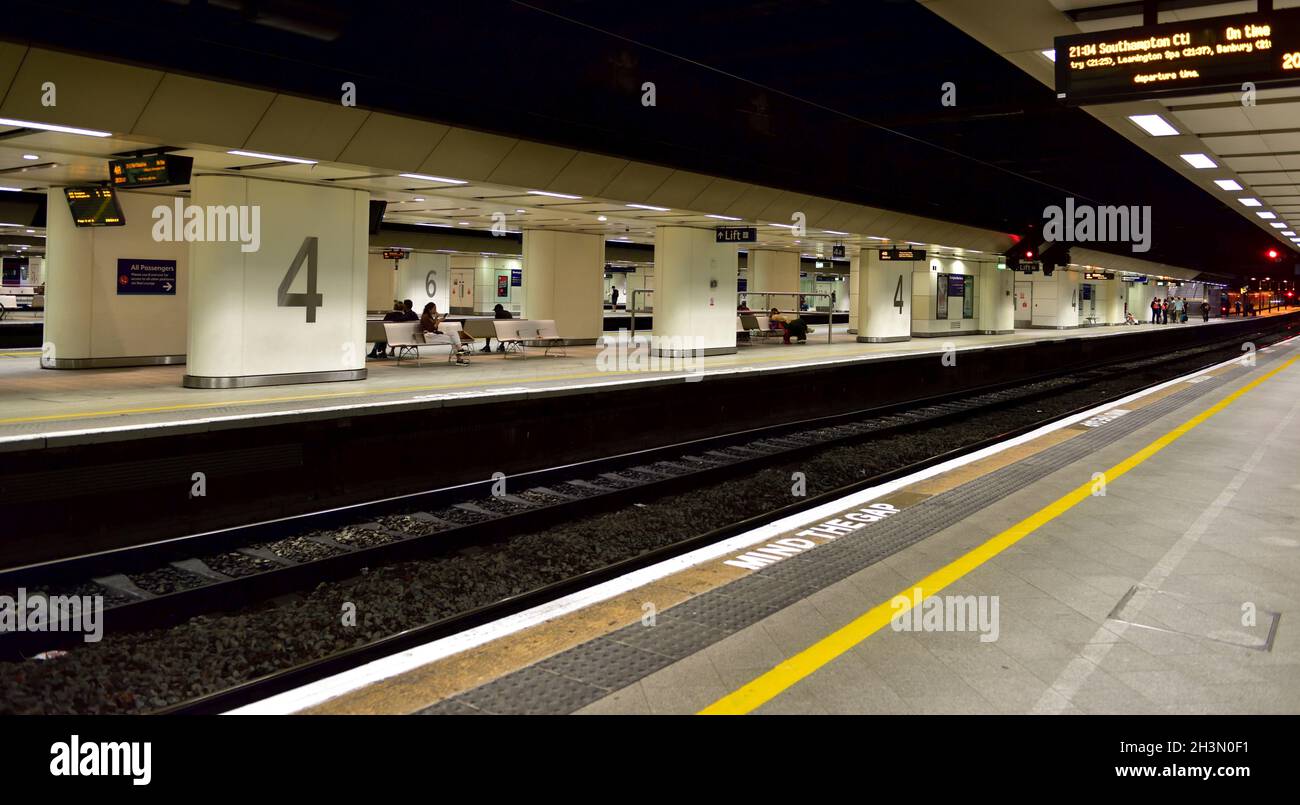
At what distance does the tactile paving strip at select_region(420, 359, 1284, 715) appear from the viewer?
366cm

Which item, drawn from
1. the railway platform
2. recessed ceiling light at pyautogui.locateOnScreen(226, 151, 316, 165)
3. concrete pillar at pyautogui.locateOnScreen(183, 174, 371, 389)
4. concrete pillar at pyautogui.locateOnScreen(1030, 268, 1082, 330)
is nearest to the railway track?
the railway platform

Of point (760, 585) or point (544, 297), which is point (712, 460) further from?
point (544, 297)

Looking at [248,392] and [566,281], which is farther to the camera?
[566,281]

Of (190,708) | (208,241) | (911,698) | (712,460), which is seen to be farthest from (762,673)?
(208,241)

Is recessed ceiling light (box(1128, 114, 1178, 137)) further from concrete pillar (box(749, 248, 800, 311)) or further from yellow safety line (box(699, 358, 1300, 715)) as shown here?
concrete pillar (box(749, 248, 800, 311))

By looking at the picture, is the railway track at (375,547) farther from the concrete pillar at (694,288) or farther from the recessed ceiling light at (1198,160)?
the concrete pillar at (694,288)

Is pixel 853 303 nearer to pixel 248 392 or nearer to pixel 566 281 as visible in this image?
pixel 566 281

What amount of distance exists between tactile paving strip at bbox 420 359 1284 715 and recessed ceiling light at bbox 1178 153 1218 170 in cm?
968

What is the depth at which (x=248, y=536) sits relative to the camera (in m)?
7.98

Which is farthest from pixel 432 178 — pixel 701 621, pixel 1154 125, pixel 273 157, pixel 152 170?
pixel 701 621

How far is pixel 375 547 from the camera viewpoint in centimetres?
729

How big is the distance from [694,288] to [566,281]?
4.49 m
